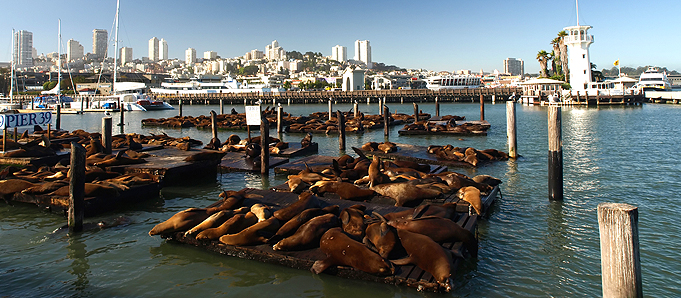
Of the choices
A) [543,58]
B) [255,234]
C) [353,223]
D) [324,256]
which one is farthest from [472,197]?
[543,58]

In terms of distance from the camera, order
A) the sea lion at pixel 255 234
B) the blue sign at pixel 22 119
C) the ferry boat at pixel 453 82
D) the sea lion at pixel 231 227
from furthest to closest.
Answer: the ferry boat at pixel 453 82 < the blue sign at pixel 22 119 < the sea lion at pixel 231 227 < the sea lion at pixel 255 234

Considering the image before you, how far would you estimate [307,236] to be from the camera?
5.75 m

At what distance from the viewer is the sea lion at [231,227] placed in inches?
246

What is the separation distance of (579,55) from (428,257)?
173 ft

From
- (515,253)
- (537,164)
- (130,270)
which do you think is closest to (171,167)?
(130,270)

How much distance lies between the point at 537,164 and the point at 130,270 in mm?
11857

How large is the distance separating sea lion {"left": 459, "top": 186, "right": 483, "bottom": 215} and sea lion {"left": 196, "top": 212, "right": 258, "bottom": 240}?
339cm

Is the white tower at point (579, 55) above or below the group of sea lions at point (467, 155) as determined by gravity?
above

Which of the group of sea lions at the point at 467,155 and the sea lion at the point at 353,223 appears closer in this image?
the sea lion at the point at 353,223

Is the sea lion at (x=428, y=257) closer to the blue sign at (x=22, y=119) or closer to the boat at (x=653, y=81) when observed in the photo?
the blue sign at (x=22, y=119)

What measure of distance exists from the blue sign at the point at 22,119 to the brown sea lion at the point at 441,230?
11527 mm

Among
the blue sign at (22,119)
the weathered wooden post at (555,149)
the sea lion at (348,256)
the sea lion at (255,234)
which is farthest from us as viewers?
the blue sign at (22,119)

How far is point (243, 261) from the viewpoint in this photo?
602 cm

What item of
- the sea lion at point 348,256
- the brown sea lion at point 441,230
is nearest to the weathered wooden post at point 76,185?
the sea lion at point 348,256
